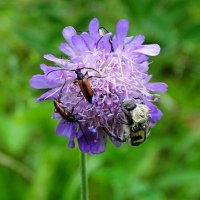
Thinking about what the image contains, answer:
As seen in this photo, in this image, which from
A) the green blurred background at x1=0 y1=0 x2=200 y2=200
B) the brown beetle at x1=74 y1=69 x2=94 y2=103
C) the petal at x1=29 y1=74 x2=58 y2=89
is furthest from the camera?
the green blurred background at x1=0 y1=0 x2=200 y2=200

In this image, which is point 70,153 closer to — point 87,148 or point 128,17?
point 128,17

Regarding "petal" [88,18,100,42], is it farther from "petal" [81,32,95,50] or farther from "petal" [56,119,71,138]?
"petal" [56,119,71,138]

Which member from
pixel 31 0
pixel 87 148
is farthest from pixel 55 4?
pixel 87 148

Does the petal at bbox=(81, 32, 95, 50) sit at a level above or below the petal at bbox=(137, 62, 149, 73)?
above

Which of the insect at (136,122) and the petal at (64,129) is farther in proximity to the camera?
the petal at (64,129)

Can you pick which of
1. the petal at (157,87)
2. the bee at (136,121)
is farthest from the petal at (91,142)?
the petal at (157,87)

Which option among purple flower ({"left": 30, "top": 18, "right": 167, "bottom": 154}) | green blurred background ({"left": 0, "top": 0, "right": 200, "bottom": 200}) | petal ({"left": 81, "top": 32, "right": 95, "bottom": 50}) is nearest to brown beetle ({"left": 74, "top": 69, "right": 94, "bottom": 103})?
purple flower ({"left": 30, "top": 18, "right": 167, "bottom": 154})

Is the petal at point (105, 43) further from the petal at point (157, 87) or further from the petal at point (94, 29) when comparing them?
the petal at point (157, 87)
